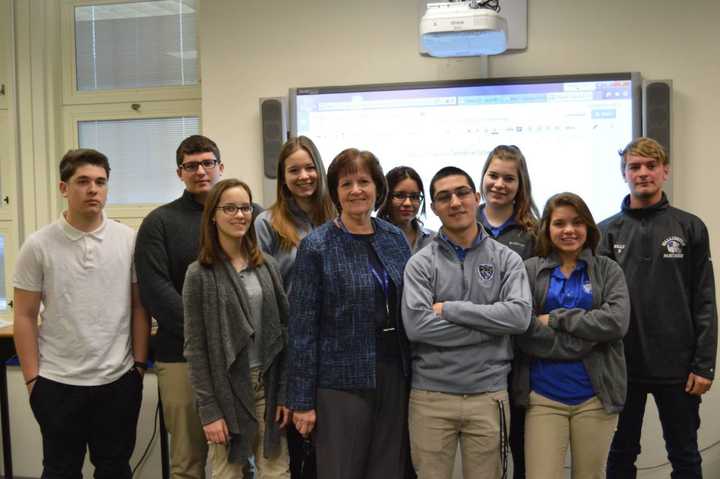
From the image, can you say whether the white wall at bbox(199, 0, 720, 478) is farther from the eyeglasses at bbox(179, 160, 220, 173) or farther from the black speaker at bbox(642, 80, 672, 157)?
the eyeglasses at bbox(179, 160, 220, 173)

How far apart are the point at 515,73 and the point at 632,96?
56cm

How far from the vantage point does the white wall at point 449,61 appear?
3.15 m

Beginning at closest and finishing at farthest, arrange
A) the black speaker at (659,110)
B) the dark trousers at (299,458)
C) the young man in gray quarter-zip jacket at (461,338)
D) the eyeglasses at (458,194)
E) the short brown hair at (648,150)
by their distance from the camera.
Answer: the young man in gray quarter-zip jacket at (461,338), the eyeglasses at (458,194), the dark trousers at (299,458), the short brown hair at (648,150), the black speaker at (659,110)

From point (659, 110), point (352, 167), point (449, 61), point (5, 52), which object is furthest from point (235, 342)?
point (5, 52)

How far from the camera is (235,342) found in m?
2.02

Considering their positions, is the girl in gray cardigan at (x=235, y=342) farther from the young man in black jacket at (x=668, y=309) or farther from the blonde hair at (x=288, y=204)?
the young man in black jacket at (x=668, y=309)

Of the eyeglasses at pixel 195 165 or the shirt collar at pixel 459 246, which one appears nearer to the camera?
the shirt collar at pixel 459 246

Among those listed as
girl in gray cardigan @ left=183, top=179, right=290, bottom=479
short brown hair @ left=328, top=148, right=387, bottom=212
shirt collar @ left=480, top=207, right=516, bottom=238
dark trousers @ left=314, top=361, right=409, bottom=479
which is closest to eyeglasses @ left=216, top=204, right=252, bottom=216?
girl in gray cardigan @ left=183, top=179, right=290, bottom=479

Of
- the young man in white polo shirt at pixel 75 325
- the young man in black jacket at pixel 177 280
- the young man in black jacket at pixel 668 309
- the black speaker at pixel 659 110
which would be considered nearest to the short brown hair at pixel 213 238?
the young man in black jacket at pixel 177 280

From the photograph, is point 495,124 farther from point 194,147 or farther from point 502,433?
point 502,433

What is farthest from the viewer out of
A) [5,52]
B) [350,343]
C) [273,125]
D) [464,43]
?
[5,52]

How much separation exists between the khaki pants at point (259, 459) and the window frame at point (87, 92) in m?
2.25

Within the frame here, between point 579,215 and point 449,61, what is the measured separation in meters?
1.48

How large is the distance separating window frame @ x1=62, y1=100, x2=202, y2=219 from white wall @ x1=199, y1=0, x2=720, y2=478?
0.38m
